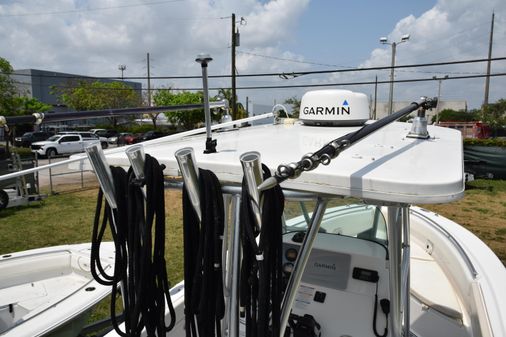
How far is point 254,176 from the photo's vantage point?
1.08 metres

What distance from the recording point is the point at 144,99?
42188 mm

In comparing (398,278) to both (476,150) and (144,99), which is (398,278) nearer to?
(476,150)

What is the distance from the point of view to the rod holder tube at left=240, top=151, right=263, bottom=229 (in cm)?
106

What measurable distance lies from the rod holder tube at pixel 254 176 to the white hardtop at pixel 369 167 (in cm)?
12

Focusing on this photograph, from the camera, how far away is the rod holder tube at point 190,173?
1.17 m

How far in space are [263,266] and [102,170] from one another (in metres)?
0.68

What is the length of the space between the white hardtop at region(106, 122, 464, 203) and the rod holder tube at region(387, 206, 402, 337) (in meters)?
0.24

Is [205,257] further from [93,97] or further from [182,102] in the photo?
[93,97]

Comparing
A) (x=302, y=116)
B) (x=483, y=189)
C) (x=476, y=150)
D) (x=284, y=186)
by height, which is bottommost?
(x=483, y=189)

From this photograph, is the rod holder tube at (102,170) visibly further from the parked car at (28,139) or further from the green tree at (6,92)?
the parked car at (28,139)

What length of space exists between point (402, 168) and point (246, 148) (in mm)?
674

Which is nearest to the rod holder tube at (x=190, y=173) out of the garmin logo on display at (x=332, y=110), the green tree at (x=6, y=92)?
the garmin logo on display at (x=332, y=110)

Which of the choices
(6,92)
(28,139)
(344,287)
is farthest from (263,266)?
(28,139)

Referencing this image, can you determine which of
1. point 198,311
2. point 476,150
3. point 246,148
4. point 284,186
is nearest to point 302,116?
point 246,148
